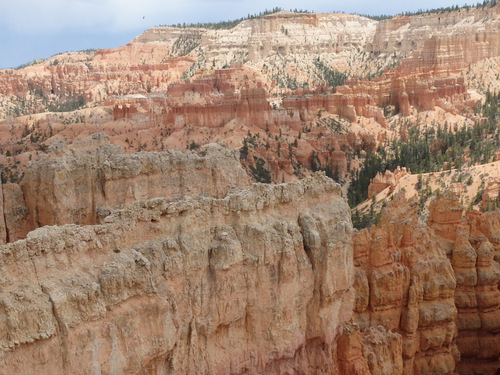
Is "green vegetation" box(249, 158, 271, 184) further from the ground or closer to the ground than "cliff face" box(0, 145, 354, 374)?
closer to the ground

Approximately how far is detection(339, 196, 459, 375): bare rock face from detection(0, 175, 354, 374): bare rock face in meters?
3.21

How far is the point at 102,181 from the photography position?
1387cm

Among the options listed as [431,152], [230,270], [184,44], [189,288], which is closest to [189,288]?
[189,288]

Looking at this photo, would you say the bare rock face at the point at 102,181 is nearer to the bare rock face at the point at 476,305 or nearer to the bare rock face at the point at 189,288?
the bare rock face at the point at 189,288

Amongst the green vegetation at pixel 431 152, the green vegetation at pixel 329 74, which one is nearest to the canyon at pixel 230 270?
the green vegetation at pixel 431 152

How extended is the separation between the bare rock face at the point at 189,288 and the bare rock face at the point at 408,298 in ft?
10.5

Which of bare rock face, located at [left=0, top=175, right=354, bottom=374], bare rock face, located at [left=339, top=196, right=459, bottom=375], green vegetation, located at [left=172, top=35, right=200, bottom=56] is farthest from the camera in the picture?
green vegetation, located at [left=172, top=35, right=200, bottom=56]

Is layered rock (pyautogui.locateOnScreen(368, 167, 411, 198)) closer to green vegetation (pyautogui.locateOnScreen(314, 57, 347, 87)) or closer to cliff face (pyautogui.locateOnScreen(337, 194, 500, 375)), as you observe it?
cliff face (pyautogui.locateOnScreen(337, 194, 500, 375))

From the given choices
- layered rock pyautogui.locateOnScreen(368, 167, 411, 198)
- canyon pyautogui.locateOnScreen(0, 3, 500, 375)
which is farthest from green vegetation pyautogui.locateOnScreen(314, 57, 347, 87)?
canyon pyautogui.locateOnScreen(0, 3, 500, 375)

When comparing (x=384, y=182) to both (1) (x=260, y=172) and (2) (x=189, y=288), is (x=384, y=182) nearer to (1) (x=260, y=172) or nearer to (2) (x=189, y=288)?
(1) (x=260, y=172)

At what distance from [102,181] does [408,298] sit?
8727 millimetres

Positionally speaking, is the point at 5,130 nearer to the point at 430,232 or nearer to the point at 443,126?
the point at 443,126

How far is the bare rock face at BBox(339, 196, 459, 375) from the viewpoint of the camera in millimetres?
15781

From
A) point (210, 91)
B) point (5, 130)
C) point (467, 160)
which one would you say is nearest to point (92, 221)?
point (467, 160)
